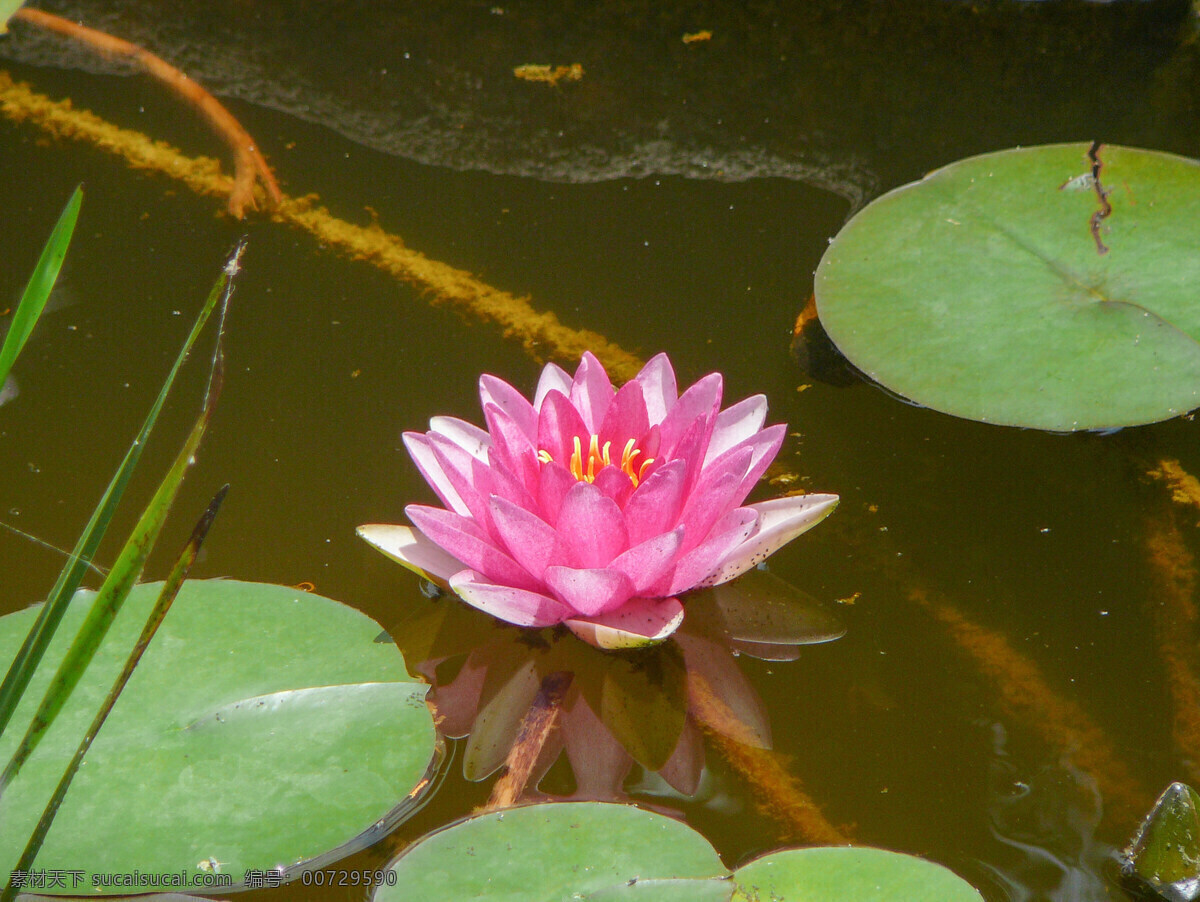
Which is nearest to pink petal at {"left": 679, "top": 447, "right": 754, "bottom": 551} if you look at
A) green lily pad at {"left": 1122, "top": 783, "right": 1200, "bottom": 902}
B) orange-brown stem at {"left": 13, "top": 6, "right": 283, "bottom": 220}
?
green lily pad at {"left": 1122, "top": 783, "right": 1200, "bottom": 902}

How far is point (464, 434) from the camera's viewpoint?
66.0 inches

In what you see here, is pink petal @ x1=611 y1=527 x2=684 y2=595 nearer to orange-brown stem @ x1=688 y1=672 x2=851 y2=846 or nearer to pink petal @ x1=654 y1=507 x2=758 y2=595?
pink petal @ x1=654 y1=507 x2=758 y2=595

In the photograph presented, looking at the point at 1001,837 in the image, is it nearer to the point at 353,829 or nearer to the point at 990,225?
the point at 353,829

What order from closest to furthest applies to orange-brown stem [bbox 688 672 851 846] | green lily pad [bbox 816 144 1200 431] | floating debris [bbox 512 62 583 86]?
orange-brown stem [bbox 688 672 851 846] → green lily pad [bbox 816 144 1200 431] → floating debris [bbox 512 62 583 86]

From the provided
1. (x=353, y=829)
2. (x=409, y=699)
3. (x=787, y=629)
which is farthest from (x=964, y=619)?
(x=353, y=829)

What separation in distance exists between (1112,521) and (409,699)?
1320 mm

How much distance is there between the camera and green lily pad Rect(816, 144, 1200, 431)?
1.79 meters

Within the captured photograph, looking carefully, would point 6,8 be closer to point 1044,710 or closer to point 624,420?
point 624,420

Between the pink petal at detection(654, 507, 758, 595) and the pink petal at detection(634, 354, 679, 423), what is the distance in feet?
0.89

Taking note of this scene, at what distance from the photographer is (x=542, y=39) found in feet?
10.7

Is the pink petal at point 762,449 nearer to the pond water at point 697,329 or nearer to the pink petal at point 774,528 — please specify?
the pink petal at point 774,528

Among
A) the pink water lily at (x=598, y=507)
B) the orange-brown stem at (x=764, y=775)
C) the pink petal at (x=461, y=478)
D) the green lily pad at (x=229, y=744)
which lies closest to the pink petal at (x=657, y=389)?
the pink water lily at (x=598, y=507)

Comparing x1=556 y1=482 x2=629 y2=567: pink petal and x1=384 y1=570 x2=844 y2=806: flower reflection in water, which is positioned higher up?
x1=556 y1=482 x2=629 y2=567: pink petal

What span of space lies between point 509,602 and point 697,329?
993 millimetres
